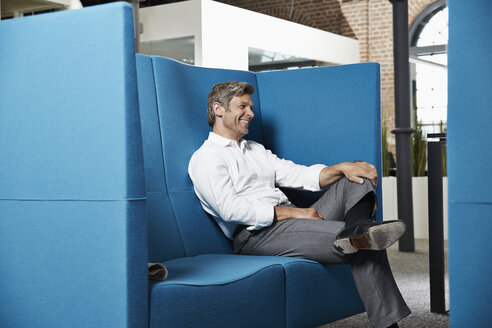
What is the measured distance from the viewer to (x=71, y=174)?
1.82 m

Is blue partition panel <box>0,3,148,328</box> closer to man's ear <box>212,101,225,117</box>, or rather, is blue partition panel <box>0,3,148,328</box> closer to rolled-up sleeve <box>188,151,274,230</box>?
rolled-up sleeve <box>188,151,274,230</box>

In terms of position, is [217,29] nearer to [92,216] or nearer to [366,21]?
[366,21]

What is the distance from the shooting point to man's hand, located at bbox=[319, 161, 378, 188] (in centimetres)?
252

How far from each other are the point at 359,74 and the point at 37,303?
1611 mm

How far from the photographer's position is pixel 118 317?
1.73 metres

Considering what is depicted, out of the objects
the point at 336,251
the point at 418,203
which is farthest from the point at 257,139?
the point at 418,203

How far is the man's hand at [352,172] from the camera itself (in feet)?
8.28

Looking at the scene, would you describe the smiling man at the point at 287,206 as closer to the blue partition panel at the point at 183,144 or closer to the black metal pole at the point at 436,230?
the blue partition panel at the point at 183,144

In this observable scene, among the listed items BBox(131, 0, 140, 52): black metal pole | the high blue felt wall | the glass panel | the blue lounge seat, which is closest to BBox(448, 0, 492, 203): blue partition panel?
the high blue felt wall

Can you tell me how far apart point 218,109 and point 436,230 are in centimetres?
125

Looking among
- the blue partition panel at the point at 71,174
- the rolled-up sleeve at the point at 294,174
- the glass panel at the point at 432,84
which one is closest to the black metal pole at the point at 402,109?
the rolled-up sleeve at the point at 294,174

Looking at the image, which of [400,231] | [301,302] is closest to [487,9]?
[400,231]

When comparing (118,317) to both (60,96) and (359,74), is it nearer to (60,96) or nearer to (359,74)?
(60,96)

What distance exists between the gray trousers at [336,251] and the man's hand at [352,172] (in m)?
Result: 0.03
